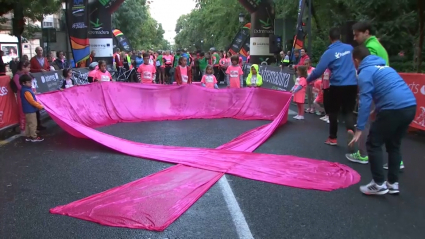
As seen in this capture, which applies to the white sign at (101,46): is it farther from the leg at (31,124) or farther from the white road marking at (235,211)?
the white road marking at (235,211)

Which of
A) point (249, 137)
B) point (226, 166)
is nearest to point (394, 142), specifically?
point (226, 166)

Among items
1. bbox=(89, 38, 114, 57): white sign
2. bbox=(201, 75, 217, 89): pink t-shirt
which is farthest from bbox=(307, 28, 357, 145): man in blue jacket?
bbox=(89, 38, 114, 57): white sign

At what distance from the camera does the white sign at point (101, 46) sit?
18.8m

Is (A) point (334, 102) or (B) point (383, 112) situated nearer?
(B) point (383, 112)

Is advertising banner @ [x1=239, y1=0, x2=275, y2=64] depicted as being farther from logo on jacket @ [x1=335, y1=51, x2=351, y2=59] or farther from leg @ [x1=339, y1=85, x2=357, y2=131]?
leg @ [x1=339, y1=85, x2=357, y2=131]

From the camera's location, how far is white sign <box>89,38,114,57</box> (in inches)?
741

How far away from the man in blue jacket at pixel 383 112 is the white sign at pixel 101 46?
15.6 m

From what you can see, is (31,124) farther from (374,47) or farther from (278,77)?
(278,77)

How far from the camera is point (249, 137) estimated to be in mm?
7977

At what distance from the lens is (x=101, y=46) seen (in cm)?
1897

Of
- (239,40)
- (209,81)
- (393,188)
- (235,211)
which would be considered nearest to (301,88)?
(209,81)

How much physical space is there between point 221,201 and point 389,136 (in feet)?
6.78

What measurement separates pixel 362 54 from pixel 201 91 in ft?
22.1

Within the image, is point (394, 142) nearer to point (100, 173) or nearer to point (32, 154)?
point (100, 173)
